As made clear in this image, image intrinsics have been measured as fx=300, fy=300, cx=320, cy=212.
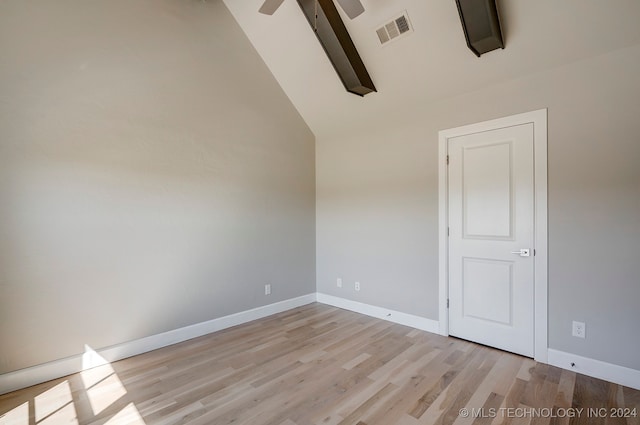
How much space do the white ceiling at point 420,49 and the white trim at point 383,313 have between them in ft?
7.82

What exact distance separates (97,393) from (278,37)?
12.2ft

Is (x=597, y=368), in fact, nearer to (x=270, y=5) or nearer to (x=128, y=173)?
(x=270, y=5)

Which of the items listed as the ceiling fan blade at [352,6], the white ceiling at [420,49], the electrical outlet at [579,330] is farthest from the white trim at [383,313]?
the ceiling fan blade at [352,6]

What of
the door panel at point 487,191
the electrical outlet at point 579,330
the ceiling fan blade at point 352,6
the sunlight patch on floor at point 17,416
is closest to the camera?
the sunlight patch on floor at point 17,416

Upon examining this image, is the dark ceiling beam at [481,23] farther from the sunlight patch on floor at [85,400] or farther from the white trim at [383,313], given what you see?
the sunlight patch on floor at [85,400]

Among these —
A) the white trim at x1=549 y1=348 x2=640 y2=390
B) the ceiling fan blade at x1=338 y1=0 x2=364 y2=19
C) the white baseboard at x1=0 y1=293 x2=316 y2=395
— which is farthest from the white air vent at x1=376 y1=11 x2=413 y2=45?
A: the white baseboard at x1=0 y1=293 x2=316 y2=395

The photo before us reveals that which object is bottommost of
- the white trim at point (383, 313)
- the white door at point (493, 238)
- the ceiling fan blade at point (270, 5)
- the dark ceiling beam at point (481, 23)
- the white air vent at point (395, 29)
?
the white trim at point (383, 313)

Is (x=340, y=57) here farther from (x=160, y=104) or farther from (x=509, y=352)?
(x=509, y=352)

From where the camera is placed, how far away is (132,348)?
278 cm

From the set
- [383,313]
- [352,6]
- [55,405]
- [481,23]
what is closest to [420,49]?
[481,23]

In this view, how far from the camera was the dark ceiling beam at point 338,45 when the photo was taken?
279 centimetres

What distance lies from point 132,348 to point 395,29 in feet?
12.7

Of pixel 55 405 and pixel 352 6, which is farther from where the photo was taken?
pixel 352 6

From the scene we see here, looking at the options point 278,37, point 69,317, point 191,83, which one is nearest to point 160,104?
point 191,83
